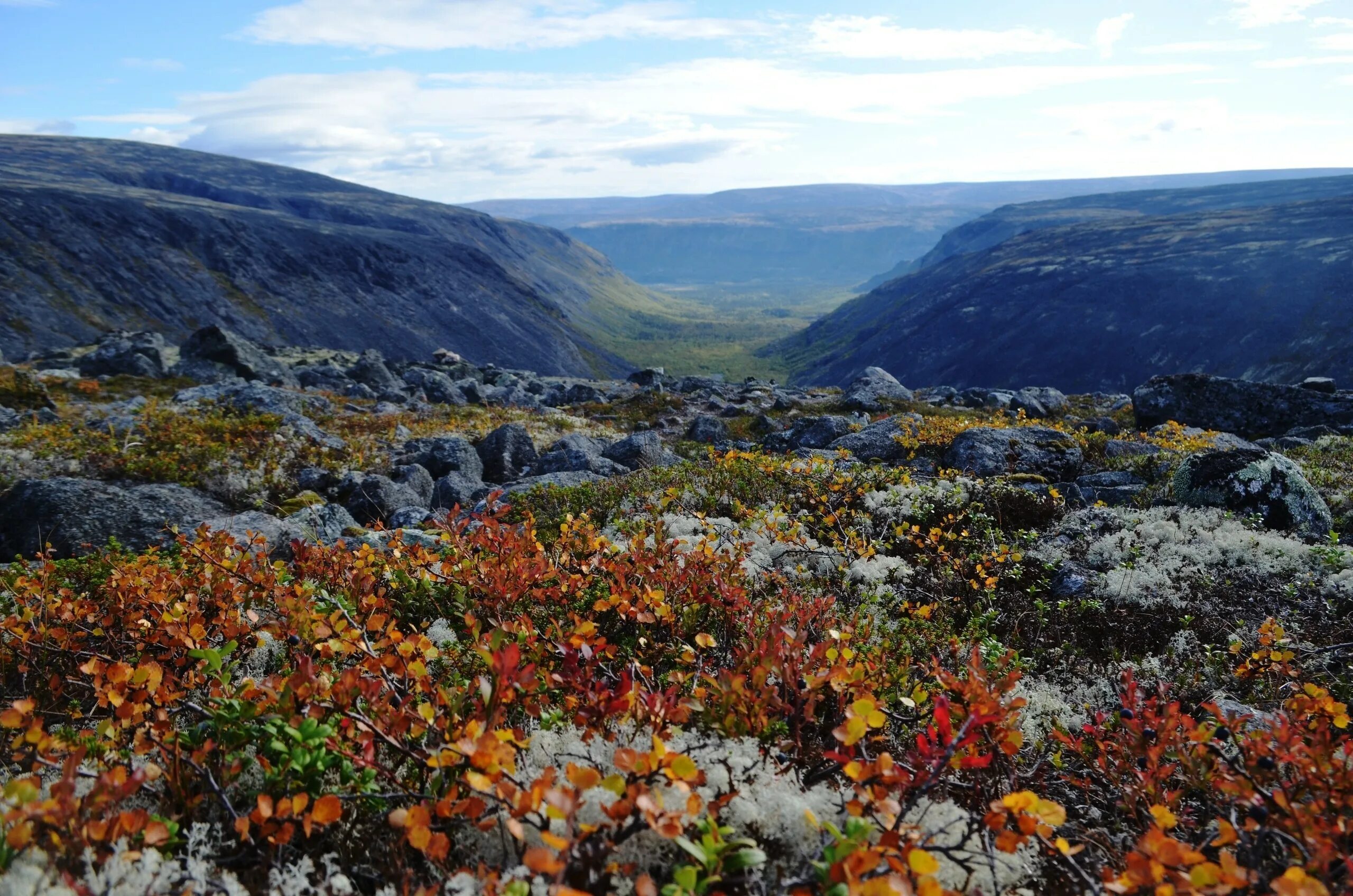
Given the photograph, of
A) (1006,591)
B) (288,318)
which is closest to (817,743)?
(1006,591)

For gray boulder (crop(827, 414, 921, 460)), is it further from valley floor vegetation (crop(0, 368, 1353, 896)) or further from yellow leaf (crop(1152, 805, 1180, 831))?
yellow leaf (crop(1152, 805, 1180, 831))

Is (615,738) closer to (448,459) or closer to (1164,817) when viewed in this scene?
(1164,817)

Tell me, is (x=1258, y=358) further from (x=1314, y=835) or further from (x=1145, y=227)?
(x=1314, y=835)

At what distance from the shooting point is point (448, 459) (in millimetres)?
17031

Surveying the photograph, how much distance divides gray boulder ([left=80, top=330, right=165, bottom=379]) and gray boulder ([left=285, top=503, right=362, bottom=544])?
28284mm

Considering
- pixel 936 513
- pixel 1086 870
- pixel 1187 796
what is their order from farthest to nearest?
1. pixel 936 513
2. pixel 1187 796
3. pixel 1086 870

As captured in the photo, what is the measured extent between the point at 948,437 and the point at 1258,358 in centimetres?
8451

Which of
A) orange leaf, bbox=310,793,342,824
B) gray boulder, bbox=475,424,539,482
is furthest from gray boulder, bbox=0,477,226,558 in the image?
orange leaf, bbox=310,793,342,824

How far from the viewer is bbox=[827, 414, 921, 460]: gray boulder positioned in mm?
15312

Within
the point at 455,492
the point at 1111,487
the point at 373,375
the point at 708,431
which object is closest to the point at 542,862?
the point at 1111,487

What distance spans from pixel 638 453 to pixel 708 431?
25.8ft

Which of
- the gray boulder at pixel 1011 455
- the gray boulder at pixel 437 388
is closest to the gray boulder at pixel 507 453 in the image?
the gray boulder at pixel 1011 455

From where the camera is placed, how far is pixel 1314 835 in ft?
8.27

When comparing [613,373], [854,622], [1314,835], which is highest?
[1314,835]
